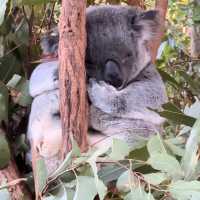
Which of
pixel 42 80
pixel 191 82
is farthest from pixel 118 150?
pixel 191 82

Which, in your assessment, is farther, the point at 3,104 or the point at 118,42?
the point at 118,42

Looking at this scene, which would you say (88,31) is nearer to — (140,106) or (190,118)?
(140,106)

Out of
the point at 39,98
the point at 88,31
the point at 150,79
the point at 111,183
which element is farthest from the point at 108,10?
the point at 111,183

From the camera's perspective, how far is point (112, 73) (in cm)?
177

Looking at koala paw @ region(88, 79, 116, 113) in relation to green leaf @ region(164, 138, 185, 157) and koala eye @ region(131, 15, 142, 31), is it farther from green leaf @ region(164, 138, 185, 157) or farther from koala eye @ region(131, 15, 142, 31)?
green leaf @ region(164, 138, 185, 157)

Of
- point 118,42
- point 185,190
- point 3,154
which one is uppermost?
point 118,42

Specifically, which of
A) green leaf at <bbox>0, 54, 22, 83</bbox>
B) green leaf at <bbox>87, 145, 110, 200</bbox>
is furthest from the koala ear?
green leaf at <bbox>87, 145, 110, 200</bbox>

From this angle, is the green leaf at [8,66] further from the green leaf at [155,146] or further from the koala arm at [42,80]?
the green leaf at [155,146]

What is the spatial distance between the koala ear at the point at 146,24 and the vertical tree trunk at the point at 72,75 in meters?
0.66

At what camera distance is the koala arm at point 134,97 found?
1.71 meters

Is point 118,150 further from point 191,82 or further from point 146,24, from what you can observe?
point 191,82

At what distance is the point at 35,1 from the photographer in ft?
5.22

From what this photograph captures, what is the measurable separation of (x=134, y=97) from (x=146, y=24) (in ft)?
0.93

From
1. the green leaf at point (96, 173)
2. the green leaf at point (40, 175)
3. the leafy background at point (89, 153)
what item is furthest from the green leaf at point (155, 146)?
the green leaf at point (40, 175)
